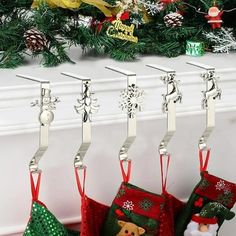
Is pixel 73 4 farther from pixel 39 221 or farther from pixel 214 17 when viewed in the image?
pixel 39 221

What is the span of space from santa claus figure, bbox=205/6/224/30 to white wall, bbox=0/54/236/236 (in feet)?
0.22

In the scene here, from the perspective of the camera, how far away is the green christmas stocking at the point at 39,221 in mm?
950

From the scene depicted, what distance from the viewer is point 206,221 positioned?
1039 mm

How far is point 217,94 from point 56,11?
32 cm

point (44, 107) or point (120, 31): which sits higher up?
point (120, 31)

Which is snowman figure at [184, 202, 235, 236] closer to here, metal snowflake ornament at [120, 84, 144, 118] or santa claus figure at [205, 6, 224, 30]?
metal snowflake ornament at [120, 84, 144, 118]

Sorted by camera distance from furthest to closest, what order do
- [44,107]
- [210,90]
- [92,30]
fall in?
[92,30] → [210,90] → [44,107]

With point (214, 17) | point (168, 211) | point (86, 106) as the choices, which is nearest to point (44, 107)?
point (86, 106)

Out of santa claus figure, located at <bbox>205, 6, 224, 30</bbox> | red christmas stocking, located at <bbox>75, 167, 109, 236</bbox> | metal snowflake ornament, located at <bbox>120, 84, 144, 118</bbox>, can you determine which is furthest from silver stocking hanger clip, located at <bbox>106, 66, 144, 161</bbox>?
santa claus figure, located at <bbox>205, 6, 224, 30</bbox>

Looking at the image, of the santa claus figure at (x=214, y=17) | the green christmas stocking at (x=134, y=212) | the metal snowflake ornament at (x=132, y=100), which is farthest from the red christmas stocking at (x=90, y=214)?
the santa claus figure at (x=214, y=17)

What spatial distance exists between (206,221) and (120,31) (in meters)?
0.36

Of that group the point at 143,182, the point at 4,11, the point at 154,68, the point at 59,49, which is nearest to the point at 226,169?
the point at 143,182

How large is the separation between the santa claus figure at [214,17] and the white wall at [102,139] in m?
0.07

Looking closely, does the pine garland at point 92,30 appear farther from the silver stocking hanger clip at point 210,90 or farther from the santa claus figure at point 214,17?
the silver stocking hanger clip at point 210,90
